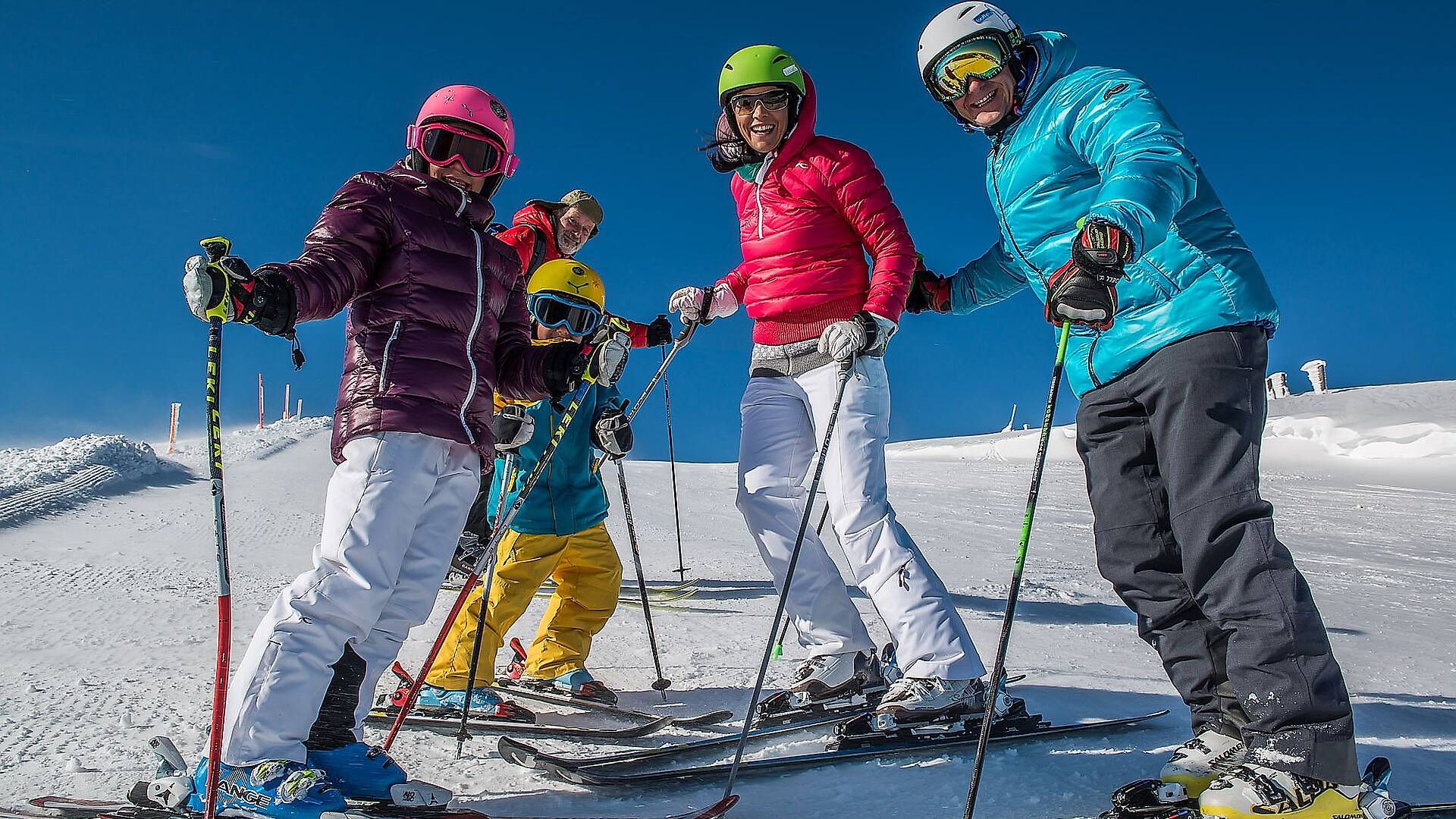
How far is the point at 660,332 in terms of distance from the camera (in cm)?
459

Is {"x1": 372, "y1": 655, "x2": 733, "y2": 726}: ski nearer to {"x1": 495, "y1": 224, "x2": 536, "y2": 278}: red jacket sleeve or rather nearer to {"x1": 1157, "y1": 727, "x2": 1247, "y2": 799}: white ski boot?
{"x1": 1157, "y1": 727, "x2": 1247, "y2": 799}: white ski boot

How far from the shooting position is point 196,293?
1.91m

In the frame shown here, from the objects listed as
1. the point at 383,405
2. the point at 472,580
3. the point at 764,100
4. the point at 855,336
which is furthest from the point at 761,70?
the point at 472,580

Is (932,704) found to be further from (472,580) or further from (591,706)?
(472,580)

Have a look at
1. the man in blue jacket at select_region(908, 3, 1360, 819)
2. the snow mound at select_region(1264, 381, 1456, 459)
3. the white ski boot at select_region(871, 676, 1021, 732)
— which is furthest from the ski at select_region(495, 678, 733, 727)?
the snow mound at select_region(1264, 381, 1456, 459)

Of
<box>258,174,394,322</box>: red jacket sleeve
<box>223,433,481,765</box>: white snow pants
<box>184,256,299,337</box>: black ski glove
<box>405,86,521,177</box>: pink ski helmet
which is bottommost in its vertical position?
<box>223,433,481,765</box>: white snow pants

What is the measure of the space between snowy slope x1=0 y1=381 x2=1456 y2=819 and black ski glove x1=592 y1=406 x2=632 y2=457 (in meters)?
1.14

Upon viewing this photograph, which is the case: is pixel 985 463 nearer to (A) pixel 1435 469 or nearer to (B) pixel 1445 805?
(A) pixel 1435 469

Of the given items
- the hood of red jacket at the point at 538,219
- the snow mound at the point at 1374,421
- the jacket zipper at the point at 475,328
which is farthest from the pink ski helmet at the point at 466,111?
the snow mound at the point at 1374,421

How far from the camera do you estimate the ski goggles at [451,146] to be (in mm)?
2715

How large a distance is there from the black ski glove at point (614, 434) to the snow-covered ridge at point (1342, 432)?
1782cm

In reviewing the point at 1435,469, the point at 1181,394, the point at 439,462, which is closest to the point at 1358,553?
the point at 1181,394

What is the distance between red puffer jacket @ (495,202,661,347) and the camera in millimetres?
5066

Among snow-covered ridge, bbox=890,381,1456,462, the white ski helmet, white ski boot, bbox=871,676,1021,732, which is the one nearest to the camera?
the white ski helmet
